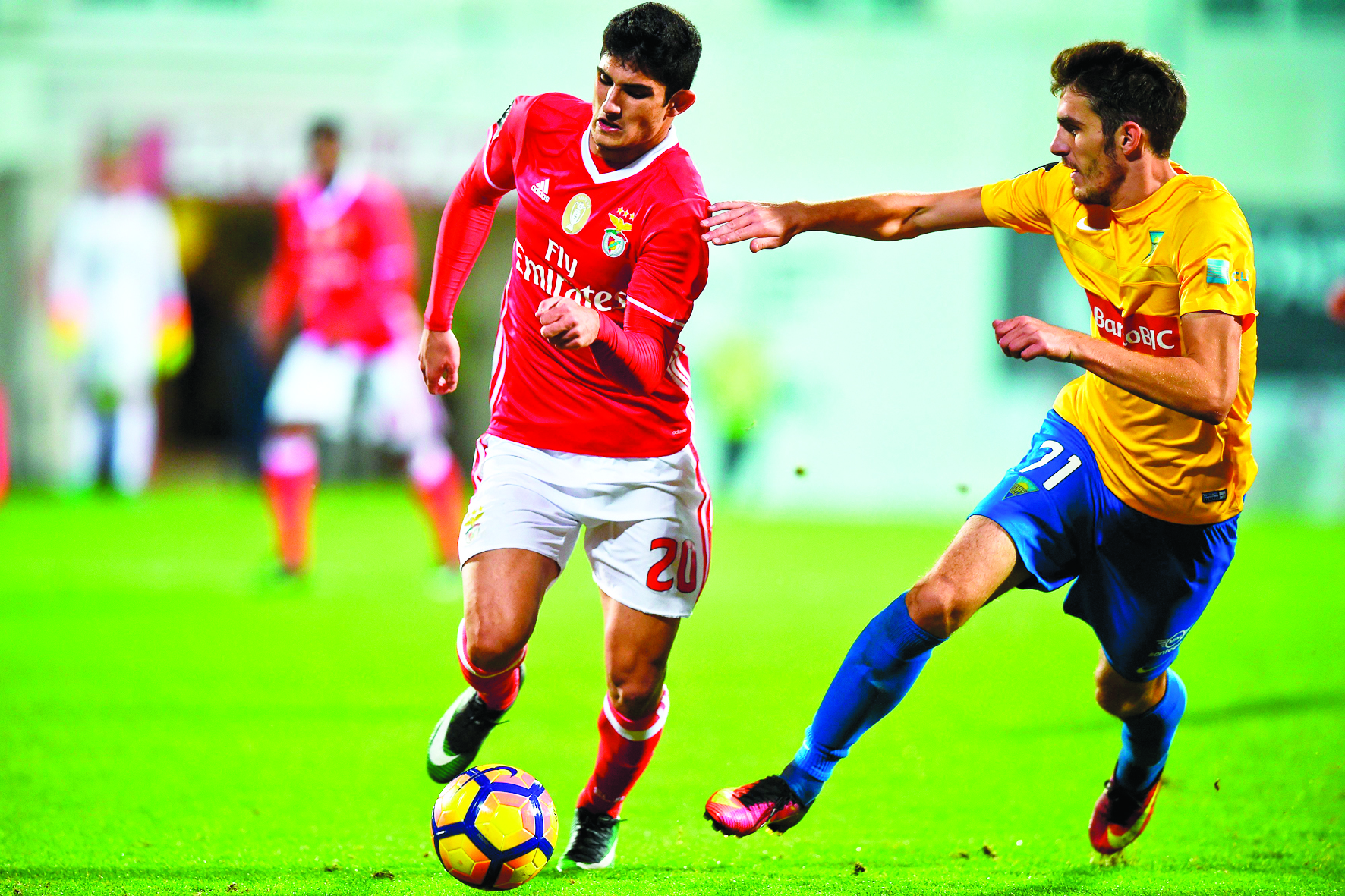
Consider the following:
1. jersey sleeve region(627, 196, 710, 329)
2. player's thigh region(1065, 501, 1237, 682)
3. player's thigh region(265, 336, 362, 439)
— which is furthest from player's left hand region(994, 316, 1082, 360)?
player's thigh region(265, 336, 362, 439)

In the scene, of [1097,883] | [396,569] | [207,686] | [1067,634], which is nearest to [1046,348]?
[1097,883]

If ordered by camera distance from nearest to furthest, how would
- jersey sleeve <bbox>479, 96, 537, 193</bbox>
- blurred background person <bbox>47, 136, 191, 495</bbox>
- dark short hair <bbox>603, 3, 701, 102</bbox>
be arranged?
dark short hair <bbox>603, 3, 701, 102</bbox>
jersey sleeve <bbox>479, 96, 537, 193</bbox>
blurred background person <bbox>47, 136, 191, 495</bbox>

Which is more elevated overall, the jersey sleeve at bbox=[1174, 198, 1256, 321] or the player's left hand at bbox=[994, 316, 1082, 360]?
the jersey sleeve at bbox=[1174, 198, 1256, 321]

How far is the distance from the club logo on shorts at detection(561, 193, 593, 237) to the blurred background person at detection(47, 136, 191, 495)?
1097 centimetres

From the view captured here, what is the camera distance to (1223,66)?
16531 millimetres

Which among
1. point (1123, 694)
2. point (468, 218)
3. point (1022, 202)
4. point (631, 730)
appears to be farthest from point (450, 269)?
point (1123, 694)

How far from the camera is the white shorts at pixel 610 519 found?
377 cm

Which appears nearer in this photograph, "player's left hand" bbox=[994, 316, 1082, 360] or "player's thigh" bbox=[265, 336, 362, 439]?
"player's left hand" bbox=[994, 316, 1082, 360]

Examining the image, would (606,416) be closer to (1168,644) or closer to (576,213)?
(576,213)

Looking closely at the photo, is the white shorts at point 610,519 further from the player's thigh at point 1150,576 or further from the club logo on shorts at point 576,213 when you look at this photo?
the player's thigh at point 1150,576

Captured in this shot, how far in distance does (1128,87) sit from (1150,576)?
1.29m

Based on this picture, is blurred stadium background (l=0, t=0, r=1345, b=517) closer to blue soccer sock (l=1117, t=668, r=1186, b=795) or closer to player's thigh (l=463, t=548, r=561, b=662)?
blue soccer sock (l=1117, t=668, r=1186, b=795)

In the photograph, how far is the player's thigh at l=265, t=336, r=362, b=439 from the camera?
816 cm

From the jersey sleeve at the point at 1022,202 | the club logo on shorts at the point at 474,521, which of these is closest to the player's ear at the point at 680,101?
the jersey sleeve at the point at 1022,202
